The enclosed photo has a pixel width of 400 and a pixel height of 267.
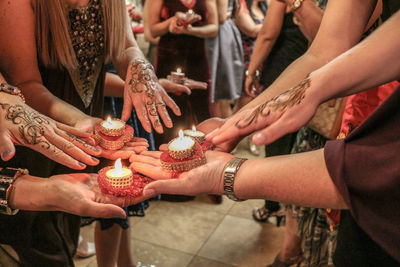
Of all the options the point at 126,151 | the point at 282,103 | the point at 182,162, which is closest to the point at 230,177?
the point at 182,162

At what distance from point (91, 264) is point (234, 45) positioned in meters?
3.11

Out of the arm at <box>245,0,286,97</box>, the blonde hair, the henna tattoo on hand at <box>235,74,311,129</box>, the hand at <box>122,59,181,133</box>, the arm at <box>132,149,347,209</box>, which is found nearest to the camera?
the arm at <box>132,149,347,209</box>

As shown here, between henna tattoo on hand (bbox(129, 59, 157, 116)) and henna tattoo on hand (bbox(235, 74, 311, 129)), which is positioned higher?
henna tattoo on hand (bbox(235, 74, 311, 129))

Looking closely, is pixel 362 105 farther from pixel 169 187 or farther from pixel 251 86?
pixel 251 86

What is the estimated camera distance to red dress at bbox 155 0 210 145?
364 centimetres

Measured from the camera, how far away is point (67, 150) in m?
1.47

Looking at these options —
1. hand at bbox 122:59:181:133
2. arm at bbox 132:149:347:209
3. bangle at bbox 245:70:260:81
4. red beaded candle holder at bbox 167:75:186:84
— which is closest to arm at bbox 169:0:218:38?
bangle at bbox 245:70:260:81

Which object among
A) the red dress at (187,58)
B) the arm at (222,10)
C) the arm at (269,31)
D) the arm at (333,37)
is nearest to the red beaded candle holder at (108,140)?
the arm at (333,37)

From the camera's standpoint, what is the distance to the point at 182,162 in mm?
1559

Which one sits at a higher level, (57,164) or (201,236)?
(57,164)

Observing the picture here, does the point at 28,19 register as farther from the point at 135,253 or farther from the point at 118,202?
the point at 135,253

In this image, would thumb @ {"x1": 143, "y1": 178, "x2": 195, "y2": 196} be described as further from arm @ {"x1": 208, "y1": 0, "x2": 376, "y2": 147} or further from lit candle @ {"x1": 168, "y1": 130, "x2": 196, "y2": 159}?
arm @ {"x1": 208, "y1": 0, "x2": 376, "y2": 147}

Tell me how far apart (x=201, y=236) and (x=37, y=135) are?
2.08 m

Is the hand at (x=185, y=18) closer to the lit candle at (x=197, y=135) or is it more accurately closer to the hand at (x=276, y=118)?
the lit candle at (x=197, y=135)
